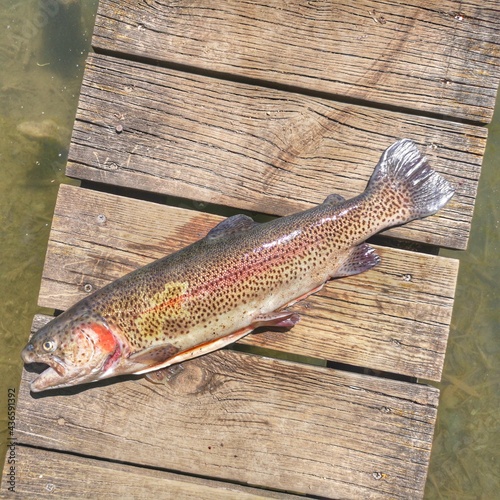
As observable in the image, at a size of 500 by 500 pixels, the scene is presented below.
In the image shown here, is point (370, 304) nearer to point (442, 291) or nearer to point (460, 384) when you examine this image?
point (442, 291)

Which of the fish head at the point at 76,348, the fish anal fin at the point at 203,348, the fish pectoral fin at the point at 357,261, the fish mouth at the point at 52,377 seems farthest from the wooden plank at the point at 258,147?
the fish mouth at the point at 52,377

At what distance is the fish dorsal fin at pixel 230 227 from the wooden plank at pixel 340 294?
0.33 m

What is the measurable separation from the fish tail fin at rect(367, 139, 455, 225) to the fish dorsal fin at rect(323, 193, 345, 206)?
18 centimetres

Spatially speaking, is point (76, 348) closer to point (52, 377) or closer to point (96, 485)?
point (52, 377)

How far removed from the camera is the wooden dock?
363 centimetres

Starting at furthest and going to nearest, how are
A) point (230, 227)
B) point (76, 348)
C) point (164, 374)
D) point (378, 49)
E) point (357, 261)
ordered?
point (378, 49) < point (164, 374) < point (357, 261) < point (230, 227) < point (76, 348)

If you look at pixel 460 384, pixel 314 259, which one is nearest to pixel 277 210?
pixel 314 259

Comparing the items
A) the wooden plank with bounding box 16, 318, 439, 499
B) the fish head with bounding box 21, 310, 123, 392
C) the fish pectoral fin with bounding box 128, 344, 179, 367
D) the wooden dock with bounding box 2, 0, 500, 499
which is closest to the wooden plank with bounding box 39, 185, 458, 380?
the wooden dock with bounding box 2, 0, 500, 499

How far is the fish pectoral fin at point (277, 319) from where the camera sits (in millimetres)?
3369

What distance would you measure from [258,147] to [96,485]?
2346 millimetres

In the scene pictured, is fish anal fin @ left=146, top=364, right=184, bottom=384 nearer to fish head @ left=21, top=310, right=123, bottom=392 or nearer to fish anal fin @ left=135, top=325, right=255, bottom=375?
fish anal fin @ left=135, top=325, right=255, bottom=375

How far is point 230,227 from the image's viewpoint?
11.1 feet

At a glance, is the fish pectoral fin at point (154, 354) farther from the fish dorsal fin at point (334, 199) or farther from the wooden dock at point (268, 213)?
the fish dorsal fin at point (334, 199)

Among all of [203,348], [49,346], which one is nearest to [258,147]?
[203,348]
